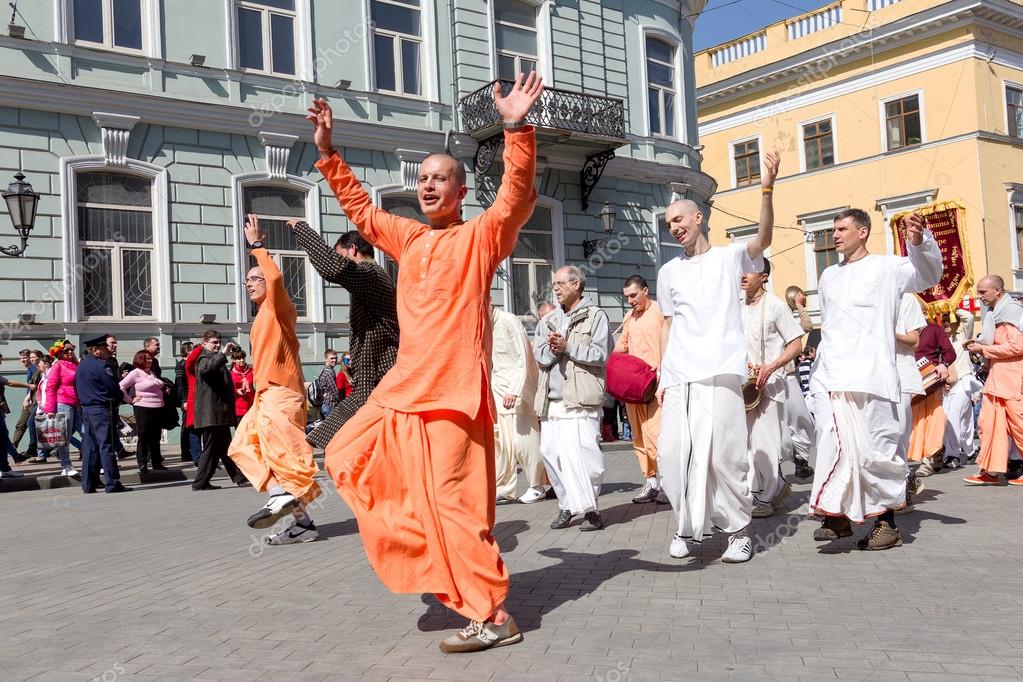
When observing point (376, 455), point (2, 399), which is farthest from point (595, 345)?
point (2, 399)

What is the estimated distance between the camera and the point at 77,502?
429 inches

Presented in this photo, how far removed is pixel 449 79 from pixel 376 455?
60.2 feet

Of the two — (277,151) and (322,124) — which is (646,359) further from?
(277,151)

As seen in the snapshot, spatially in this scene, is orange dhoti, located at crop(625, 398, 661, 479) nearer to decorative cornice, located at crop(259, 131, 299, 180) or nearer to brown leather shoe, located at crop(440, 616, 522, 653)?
brown leather shoe, located at crop(440, 616, 522, 653)

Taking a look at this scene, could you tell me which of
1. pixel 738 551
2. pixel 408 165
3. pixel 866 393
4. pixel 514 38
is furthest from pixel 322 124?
pixel 514 38

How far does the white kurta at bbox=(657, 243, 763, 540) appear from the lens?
5719 mm

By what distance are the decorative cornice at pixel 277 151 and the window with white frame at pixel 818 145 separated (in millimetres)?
22499

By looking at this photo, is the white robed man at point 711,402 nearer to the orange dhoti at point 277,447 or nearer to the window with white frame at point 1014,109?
the orange dhoti at point 277,447

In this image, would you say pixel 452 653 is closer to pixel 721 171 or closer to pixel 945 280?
pixel 945 280

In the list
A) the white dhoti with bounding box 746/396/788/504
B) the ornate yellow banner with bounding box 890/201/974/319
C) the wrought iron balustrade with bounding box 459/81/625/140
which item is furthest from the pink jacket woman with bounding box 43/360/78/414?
the ornate yellow banner with bounding box 890/201/974/319

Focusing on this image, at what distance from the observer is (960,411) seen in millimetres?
12086

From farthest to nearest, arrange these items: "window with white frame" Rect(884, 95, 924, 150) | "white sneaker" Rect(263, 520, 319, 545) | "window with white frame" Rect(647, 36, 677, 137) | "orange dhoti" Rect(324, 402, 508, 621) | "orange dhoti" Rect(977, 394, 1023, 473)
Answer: "window with white frame" Rect(884, 95, 924, 150) → "window with white frame" Rect(647, 36, 677, 137) → "orange dhoti" Rect(977, 394, 1023, 473) → "white sneaker" Rect(263, 520, 319, 545) → "orange dhoti" Rect(324, 402, 508, 621)

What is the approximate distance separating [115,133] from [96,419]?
23.7 feet

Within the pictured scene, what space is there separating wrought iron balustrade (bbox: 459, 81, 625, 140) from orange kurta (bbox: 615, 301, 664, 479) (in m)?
12.1
